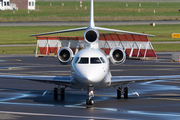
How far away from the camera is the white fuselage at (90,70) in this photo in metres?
19.0

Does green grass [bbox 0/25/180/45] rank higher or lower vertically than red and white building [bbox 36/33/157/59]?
higher

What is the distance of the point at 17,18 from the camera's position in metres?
117

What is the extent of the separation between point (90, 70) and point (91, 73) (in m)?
0.21

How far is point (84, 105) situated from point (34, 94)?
4994 mm

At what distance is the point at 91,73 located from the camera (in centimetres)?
1895

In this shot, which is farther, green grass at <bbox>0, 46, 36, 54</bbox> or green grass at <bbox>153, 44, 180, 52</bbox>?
green grass at <bbox>153, 44, 180, 52</bbox>

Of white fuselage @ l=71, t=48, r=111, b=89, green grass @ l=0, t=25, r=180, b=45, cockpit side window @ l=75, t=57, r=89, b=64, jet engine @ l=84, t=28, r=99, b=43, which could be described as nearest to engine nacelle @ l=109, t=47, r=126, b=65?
jet engine @ l=84, t=28, r=99, b=43

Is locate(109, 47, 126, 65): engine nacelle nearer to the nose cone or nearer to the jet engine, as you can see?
the jet engine

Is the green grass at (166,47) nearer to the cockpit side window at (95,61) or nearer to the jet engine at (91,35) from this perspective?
the jet engine at (91,35)

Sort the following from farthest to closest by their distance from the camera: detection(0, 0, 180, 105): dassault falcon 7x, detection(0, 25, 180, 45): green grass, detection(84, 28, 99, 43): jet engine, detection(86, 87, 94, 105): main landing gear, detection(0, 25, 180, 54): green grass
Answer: detection(0, 25, 180, 45): green grass, detection(0, 25, 180, 54): green grass, detection(84, 28, 99, 43): jet engine, detection(86, 87, 94, 105): main landing gear, detection(0, 0, 180, 105): dassault falcon 7x

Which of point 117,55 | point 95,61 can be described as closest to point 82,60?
point 95,61

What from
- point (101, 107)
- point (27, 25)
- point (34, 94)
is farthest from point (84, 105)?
point (27, 25)

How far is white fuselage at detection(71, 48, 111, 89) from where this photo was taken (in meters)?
19.0

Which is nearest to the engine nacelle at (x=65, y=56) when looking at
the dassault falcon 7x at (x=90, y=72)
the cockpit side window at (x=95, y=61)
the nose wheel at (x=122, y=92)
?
the dassault falcon 7x at (x=90, y=72)
